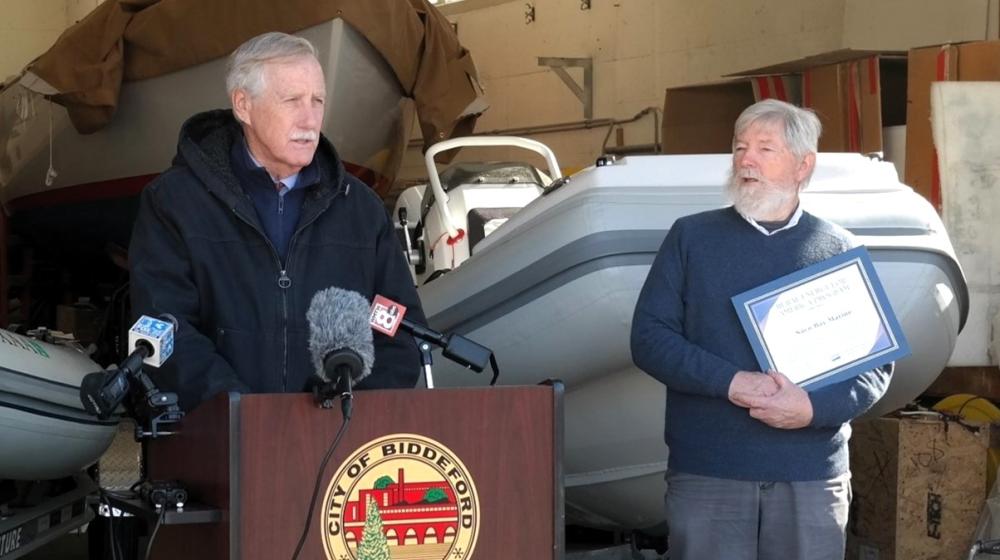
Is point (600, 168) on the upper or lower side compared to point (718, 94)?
lower

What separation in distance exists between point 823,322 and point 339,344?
904 millimetres

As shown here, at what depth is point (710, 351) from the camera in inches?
88.0

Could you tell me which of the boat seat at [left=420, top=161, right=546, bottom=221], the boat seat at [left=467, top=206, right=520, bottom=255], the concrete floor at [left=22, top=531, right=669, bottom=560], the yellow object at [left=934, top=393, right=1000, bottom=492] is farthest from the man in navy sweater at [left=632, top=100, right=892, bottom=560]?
the boat seat at [left=420, top=161, right=546, bottom=221]

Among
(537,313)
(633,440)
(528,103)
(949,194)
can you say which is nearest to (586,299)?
(537,313)

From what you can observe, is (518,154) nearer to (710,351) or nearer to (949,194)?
(949,194)

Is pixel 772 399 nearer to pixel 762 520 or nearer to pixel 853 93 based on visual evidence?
pixel 762 520

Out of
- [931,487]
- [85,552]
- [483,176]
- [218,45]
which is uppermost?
[218,45]

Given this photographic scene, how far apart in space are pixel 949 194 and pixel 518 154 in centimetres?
481

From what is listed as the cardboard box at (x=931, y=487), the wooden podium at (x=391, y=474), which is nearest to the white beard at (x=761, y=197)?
the wooden podium at (x=391, y=474)

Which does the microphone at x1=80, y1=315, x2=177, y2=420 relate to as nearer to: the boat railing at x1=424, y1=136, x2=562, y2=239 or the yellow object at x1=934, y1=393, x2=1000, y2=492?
the boat railing at x1=424, y1=136, x2=562, y2=239

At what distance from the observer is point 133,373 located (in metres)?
1.63

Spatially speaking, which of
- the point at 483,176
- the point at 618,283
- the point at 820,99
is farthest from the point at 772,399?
the point at 820,99

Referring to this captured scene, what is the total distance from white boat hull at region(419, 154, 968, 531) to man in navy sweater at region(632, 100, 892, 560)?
0.67m

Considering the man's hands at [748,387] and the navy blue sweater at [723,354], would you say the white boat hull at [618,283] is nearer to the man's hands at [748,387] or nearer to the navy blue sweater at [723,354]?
the navy blue sweater at [723,354]
